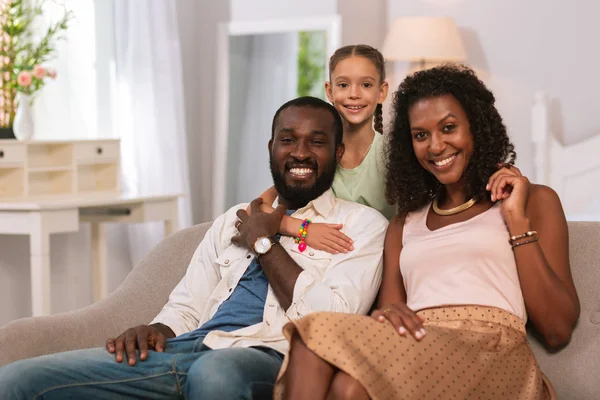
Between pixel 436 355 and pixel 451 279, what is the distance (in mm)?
236

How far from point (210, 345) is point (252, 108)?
286 centimetres

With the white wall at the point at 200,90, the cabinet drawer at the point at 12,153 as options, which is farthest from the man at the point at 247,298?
the white wall at the point at 200,90

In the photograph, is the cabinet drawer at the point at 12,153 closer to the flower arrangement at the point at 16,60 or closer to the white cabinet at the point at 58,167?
the white cabinet at the point at 58,167

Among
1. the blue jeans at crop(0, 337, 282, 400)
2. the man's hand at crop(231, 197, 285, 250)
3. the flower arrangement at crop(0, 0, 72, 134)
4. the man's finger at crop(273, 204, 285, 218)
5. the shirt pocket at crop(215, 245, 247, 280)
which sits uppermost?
the flower arrangement at crop(0, 0, 72, 134)

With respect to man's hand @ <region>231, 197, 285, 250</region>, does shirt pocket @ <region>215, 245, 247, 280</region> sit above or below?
below

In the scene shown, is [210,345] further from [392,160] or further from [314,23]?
[314,23]

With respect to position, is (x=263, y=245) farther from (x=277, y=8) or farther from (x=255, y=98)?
(x=277, y=8)

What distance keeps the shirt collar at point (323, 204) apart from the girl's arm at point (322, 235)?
6cm

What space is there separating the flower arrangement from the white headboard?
2.24m

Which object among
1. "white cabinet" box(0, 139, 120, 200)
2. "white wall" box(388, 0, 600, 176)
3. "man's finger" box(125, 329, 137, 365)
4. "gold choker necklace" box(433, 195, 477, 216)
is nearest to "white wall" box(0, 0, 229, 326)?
"white cabinet" box(0, 139, 120, 200)

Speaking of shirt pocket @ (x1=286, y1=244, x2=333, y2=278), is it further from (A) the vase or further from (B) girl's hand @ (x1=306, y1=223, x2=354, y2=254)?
(A) the vase

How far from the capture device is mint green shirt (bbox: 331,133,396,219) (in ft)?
8.02

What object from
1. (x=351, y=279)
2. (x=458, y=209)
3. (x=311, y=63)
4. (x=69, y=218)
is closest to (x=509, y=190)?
(x=458, y=209)

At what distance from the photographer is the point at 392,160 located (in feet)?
7.41
